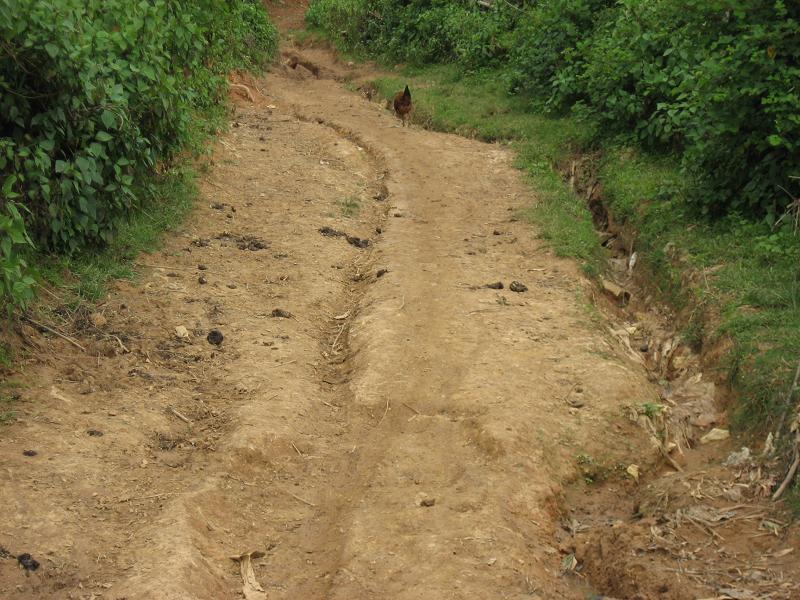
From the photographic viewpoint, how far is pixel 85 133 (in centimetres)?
690

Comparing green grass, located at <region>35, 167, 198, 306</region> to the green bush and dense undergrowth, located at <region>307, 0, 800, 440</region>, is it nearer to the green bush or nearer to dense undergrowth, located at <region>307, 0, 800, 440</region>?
dense undergrowth, located at <region>307, 0, 800, 440</region>

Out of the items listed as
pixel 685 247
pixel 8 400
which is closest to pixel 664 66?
pixel 685 247

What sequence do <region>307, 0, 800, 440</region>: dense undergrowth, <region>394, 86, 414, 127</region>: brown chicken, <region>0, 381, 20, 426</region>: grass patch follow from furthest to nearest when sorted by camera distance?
<region>394, 86, 414, 127</region>: brown chicken < <region>307, 0, 800, 440</region>: dense undergrowth < <region>0, 381, 20, 426</region>: grass patch

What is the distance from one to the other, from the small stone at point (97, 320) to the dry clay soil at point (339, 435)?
4 centimetres

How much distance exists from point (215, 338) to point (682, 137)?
5889mm

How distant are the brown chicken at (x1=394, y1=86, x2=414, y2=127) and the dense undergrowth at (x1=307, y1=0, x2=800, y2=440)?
0.21 meters

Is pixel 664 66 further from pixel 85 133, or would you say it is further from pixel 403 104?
pixel 85 133

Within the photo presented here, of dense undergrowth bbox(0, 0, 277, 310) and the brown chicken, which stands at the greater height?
dense undergrowth bbox(0, 0, 277, 310)

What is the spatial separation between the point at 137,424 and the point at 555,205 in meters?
5.63

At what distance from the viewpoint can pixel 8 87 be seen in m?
6.36

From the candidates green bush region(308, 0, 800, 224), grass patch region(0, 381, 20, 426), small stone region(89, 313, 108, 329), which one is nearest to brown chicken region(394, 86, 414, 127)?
green bush region(308, 0, 800, 224)

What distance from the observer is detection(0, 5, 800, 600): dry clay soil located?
14.4 ft

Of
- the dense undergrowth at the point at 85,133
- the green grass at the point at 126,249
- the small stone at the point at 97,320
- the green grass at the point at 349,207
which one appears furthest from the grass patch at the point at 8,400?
the green grass at the point at 349,207

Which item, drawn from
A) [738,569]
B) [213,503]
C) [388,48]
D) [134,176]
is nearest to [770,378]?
[738,569]
